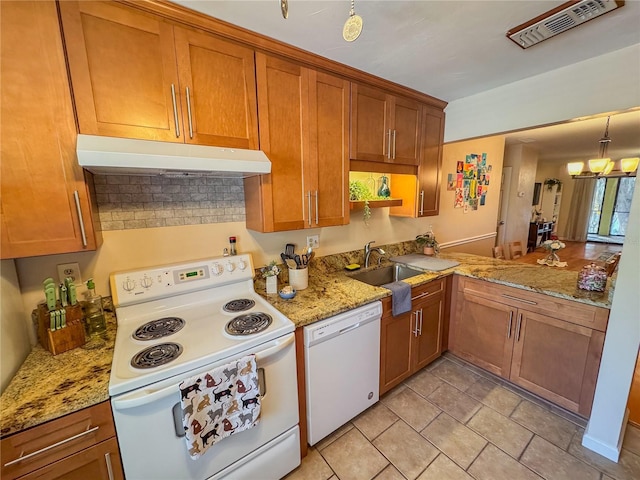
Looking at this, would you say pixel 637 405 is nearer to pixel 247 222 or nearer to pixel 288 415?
pixel 288 415

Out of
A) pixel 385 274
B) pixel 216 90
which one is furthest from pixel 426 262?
pixel 216 90

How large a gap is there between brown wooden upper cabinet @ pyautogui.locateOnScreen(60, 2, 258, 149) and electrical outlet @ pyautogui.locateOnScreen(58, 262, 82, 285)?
2.25ft

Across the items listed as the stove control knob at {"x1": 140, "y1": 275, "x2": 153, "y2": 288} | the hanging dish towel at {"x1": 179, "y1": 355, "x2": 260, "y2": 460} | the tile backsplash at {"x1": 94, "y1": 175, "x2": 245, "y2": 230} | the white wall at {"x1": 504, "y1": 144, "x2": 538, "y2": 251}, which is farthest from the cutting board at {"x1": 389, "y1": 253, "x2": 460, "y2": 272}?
the white wall at {"x1": 504, "y1": 144, "x2": 538, "y2": 251}

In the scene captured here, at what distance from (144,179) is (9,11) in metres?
0.73

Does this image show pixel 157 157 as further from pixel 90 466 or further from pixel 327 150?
pixel 90 466

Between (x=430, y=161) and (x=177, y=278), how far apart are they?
7.44 ft

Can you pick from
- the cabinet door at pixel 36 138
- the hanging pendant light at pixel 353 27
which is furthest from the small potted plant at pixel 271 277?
the hanging pendant light at pixel 353 27

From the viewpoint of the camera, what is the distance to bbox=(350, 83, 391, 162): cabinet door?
6.09 ft

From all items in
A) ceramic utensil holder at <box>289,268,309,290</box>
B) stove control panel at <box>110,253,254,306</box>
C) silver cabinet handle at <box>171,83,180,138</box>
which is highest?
silver cabinet handle at <box>171,83,180,138</box>

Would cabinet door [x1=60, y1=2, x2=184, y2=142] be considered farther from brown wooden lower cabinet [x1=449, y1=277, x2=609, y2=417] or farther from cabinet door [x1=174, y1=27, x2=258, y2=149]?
brown wooden lower cabinet [x1=449, y1=277, x2=609, y2=417]

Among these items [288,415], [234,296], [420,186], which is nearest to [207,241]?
[234,296]

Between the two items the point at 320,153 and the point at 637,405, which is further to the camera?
the point at 637,405

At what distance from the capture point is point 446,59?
5.40 feet

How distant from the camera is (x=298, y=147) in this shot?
1636 mm
